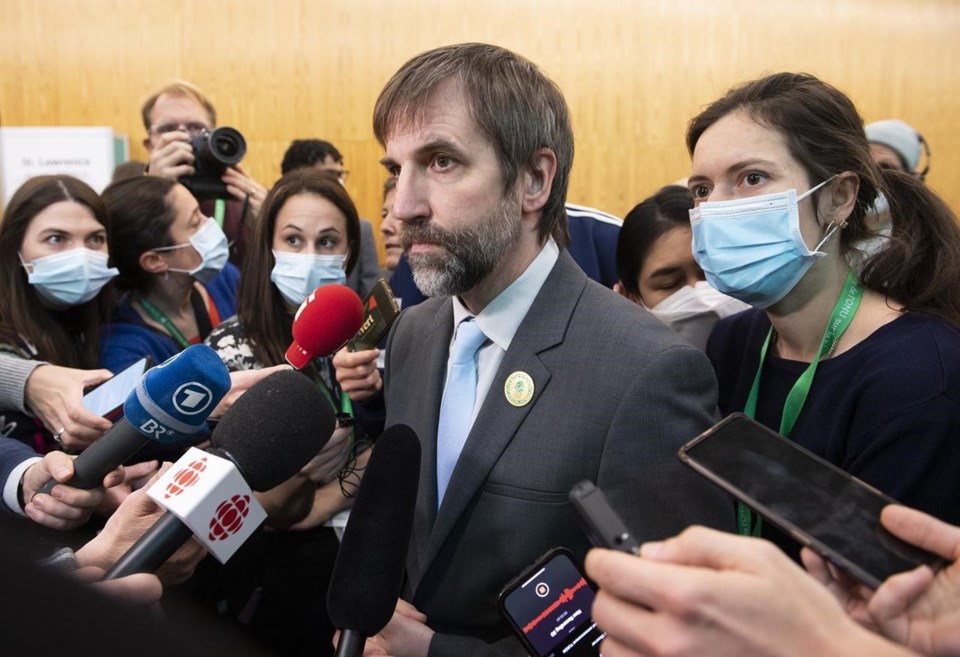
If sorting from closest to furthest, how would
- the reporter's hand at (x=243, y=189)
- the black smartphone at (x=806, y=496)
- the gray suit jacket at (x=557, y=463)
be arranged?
the black smartphone at (x=806, y=496)
the gray suit jacket at (x=557, y=463)
the reporter's hand at (x=243, y=189)

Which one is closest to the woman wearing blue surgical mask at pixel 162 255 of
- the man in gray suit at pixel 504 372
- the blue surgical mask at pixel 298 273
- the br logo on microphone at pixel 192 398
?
the blue surgical mask at pixel 298 273

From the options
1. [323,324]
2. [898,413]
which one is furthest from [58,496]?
[898,413]

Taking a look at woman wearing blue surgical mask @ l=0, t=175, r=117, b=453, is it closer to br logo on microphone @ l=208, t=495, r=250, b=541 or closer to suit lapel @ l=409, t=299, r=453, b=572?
suit lapel @ l=409, t=299, r=453, b=572

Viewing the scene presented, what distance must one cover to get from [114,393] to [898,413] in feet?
4.99

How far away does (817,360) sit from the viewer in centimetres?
145

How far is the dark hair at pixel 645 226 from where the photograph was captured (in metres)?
2.27

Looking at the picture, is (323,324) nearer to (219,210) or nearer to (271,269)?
(271,269)

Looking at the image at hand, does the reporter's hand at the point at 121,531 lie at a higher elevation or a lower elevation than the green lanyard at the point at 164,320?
higher

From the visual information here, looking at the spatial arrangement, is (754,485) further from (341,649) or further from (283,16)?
(283,16)

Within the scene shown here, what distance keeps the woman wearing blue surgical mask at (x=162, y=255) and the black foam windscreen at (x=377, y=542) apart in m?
1.59

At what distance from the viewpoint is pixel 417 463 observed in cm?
105

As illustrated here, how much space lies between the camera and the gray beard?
1390 millimetres

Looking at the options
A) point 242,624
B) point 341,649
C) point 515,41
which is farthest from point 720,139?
point 515,41

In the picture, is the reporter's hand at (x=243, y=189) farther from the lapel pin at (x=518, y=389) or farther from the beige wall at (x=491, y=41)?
the beige wall at (x=491, y=41)
